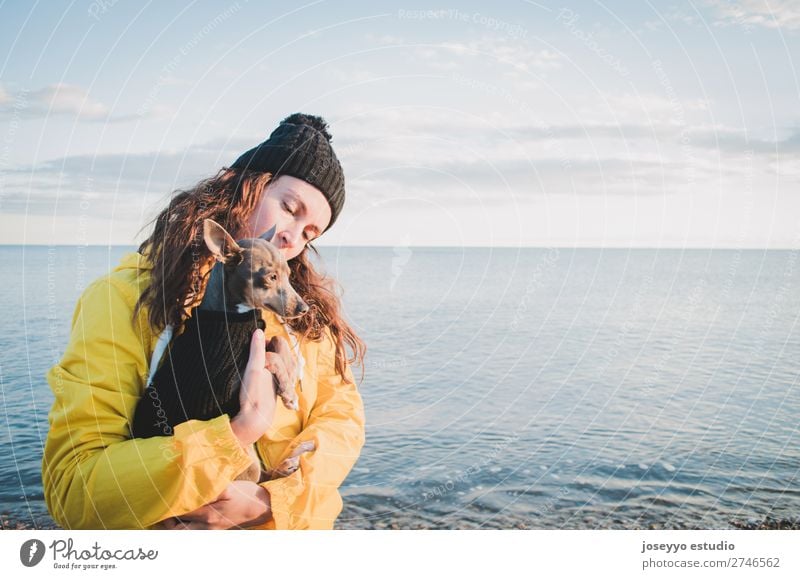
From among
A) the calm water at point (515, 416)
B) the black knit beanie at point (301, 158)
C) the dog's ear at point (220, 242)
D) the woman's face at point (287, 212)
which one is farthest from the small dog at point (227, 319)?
Answer: the calm water at point (515, 416)

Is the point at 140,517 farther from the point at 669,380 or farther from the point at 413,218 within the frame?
the point at 669,380

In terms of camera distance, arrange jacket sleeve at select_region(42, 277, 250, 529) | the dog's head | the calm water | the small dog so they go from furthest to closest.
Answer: the calm water < the dog's head < the small dog < jacket sleeve at select_region(42, 277, 250, 529)

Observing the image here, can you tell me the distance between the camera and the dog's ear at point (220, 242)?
2480mm

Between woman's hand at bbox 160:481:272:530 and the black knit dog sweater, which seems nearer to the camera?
the black knit dog sweater

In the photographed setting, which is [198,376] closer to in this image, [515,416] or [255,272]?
[255,272]

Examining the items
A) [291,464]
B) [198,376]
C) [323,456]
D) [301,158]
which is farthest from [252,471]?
[301,158]

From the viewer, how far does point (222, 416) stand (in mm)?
2564

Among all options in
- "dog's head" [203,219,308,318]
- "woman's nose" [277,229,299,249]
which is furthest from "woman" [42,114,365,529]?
"dog's head" [203,219,308,318]

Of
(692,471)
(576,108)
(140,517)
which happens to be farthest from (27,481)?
(692,471)

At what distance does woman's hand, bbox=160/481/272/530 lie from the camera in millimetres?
2816

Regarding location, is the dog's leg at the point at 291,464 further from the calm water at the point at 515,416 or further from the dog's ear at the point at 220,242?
the calm water at the point at 515,416

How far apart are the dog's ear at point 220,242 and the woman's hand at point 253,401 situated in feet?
1.28

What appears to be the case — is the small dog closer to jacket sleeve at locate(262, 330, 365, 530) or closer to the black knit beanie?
jacket sleeve at locate(262, 330, 365, 530)

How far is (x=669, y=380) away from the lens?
31.7 ft
